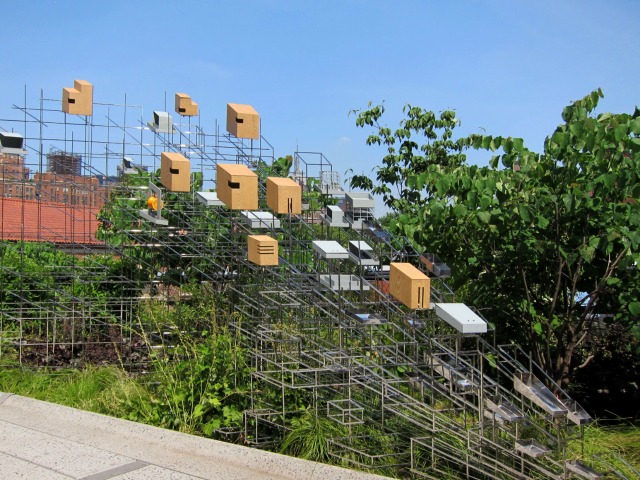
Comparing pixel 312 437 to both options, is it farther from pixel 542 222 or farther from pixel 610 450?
pixel 542 222

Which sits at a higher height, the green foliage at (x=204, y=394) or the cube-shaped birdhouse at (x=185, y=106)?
the cube-shaped birdhouse at (x=185, y=106)

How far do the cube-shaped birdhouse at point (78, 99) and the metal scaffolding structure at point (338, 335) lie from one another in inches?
25.0

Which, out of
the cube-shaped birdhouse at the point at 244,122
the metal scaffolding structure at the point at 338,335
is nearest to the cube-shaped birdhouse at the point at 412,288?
the metal scaffolding structure at the point at 338,335

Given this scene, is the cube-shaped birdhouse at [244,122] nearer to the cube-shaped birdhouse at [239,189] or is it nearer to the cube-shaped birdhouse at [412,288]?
the cube-shaped birdhouse at [239,189]

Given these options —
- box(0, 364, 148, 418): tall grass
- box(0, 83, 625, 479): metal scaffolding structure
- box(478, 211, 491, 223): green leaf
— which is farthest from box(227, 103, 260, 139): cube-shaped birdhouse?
box(478, 211, 491, 223): green leaf

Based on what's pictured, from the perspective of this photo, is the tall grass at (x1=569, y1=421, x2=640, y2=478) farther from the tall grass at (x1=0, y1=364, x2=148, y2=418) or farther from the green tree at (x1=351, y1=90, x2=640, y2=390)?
the tall grass at (x1=0, y1=364, x2=148, y2=418)

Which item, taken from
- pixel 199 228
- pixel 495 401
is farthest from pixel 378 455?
pixel 199 228

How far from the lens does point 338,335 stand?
29.7 feet

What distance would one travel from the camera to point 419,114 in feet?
59.2

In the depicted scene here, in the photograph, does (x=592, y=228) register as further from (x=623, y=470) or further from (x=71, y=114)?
(x=71, y=114)

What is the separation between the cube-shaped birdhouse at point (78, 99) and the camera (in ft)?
43.6

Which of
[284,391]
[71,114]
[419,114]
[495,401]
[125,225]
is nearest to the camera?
[495,401]

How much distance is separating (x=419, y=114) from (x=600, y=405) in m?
8.87

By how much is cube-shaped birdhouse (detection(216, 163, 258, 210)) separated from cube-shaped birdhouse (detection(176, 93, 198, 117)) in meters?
4.82
